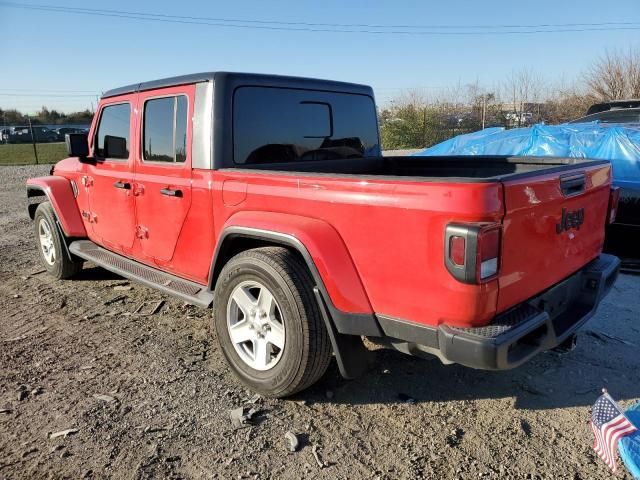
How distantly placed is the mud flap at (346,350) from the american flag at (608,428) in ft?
4.00

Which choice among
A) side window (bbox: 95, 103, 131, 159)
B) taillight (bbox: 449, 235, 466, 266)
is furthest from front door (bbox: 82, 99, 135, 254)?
taillight (bbox: 449, 235, 466, 266)

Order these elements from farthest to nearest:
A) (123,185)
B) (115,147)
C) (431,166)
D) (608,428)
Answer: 1. (115,147)
2. (431,166)
3. (123,185)
4. (608,428)

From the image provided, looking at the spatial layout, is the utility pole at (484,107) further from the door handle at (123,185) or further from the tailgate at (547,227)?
the door handle at (123,185)

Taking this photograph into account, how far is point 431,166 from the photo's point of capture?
14.3ft

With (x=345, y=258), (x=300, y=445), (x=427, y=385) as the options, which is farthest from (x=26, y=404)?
(x=427, y=385)

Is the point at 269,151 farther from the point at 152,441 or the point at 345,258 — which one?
the point at 152,441

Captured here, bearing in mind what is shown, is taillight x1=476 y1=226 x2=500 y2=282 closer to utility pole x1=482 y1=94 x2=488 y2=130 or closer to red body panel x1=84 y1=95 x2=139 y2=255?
red body panel x1=84 y1=95 x2=139 y2=255

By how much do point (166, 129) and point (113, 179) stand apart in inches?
35.7

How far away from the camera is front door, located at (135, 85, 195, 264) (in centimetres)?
356

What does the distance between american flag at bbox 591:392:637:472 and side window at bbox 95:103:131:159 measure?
381 cm

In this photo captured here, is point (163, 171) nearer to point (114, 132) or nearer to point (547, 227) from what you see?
point (114, 132)

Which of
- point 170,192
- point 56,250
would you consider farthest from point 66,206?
point 170,192

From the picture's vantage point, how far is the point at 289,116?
12.2ft

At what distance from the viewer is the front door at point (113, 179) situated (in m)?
4.21
